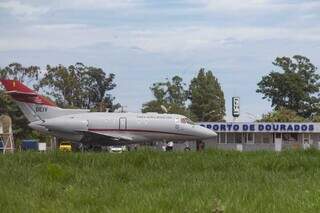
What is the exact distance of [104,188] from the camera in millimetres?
9867

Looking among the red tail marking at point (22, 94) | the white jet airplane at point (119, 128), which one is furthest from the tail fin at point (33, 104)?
the white jet airplane at point (119, 128)

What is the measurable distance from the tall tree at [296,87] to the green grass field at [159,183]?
248 ft

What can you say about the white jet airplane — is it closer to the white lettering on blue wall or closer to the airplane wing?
the airplane wing

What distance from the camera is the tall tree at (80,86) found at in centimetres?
8988

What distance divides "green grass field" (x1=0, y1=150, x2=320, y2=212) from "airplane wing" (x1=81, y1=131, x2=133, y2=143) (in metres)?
22.6

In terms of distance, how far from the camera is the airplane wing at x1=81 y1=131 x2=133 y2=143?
126 ft

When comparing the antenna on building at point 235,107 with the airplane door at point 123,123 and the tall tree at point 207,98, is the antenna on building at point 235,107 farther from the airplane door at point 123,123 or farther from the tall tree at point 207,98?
the airplane door at point 123,123

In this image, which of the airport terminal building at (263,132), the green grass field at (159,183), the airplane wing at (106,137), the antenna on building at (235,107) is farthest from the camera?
the antenna on building at (235,107)

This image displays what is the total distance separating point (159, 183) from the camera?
34.7 feet

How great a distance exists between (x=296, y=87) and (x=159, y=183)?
267ft

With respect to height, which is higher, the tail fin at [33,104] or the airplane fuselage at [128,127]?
the tail fin at [33,104]

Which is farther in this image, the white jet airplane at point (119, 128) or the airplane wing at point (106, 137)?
the airplane wing at point (106, 137)

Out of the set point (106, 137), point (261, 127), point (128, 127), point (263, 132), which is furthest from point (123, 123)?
point (263, 132)

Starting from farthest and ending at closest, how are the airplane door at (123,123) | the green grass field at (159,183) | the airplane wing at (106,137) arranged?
the airplane door at (123,123)
the airplane wing at (106,137)
the green grass field at (159,183)
